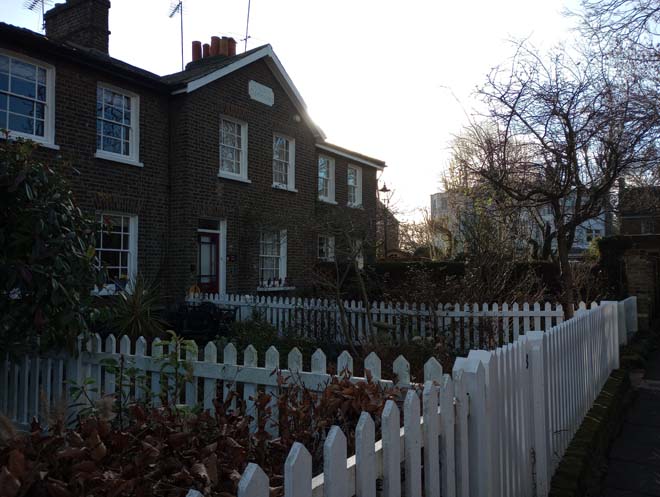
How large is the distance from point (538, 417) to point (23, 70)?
10587 mm

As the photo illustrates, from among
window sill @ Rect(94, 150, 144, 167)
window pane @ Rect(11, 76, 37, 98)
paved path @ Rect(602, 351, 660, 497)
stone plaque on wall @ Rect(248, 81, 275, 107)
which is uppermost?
stone plaque on wall @ Rect(248, 81, 275, 107)

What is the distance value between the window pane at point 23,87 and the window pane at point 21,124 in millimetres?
453

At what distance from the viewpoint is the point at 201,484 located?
5.99ft

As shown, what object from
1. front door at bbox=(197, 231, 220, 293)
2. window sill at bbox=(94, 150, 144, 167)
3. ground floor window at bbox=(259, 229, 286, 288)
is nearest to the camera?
window sill at bbox=(94, 150, 144, 167)

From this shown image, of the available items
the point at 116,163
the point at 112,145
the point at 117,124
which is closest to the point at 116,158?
the point at 116,163

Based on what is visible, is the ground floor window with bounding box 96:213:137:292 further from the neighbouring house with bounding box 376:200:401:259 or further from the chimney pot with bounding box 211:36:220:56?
the neighbouring house with bounding box 376:200:401:259

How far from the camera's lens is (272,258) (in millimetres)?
15344

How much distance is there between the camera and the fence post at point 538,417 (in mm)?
3519

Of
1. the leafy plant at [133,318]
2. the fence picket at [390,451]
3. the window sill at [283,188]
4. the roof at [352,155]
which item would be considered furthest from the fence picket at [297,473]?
the roof at [352,155]

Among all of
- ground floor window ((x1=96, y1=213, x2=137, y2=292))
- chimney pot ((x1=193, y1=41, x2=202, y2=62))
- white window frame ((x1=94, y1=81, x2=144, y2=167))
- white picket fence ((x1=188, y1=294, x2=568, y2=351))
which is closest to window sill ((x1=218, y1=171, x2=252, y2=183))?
white window frame ((x1=94, y1=81, x2=144, y2=167))

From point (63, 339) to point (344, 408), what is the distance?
2.98 m

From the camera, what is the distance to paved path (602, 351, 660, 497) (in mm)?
4105

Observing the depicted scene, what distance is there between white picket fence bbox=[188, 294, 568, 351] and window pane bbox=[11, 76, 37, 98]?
6.02 meters

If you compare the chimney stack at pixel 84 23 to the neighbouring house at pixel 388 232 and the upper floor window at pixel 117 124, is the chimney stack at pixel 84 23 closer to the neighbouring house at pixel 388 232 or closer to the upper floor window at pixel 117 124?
the upper floor window at pixel 117 124
